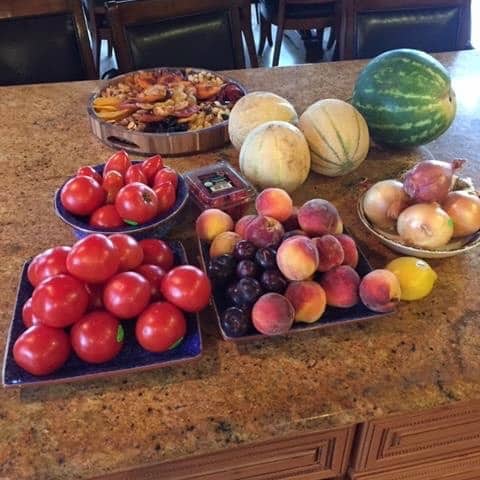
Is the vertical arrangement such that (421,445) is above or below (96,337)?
below

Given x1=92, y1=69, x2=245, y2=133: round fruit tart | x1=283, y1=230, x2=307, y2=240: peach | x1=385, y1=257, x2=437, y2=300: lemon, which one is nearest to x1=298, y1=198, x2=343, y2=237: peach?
x1=283, y1=230, x2=307, y2=240: peach

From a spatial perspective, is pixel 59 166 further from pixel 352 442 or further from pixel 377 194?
pixel 352 442

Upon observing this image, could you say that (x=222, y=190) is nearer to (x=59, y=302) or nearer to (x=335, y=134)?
(x=335, y=134)

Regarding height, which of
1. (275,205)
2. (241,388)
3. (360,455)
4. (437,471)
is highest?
(275,205)

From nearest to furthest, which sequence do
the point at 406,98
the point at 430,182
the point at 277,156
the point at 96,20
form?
the point at 430,182, the point at 277,156, the point at 406,98, the point at 96,20

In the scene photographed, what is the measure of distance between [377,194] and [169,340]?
17.7 inches

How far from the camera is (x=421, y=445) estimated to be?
86cm

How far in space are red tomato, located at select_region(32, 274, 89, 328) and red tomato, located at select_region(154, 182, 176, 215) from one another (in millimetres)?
249

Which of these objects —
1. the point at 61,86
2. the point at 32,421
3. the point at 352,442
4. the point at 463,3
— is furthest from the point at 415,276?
the point at 463,3

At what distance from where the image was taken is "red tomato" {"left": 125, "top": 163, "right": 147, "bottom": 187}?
0.91 m

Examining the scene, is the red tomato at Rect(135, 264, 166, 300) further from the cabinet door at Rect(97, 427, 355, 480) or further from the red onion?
the red onion

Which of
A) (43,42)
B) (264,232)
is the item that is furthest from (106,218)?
(43,42)

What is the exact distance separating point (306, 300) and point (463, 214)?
12.8 inches

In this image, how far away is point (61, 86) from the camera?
4.74 ft
